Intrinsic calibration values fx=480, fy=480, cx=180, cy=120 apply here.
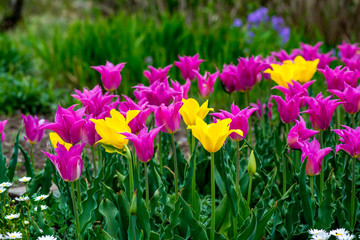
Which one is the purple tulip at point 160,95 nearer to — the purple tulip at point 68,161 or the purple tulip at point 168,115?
the purple tulip at point 168,115

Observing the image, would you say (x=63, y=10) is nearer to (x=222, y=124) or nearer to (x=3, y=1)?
(x=3, y=1)

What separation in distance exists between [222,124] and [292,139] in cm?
32

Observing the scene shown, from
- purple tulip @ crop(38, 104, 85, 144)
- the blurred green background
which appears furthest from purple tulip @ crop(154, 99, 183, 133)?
the blurred green background

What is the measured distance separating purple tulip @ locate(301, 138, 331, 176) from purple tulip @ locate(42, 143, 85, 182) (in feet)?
2.33

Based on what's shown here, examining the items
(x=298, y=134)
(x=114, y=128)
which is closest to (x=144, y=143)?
(x=114, y=128)

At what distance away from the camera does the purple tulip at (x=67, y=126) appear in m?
1.51

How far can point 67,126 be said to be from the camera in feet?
5.00

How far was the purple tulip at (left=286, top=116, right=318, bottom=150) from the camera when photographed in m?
1.55

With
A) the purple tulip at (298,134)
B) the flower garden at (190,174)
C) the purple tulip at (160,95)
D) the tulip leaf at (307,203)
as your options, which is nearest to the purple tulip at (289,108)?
the flower garden at (190,174)

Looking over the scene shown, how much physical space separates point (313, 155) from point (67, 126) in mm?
797

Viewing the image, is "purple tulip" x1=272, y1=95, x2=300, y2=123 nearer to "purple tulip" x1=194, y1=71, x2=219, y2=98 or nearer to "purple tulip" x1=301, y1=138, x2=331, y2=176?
"purple tulip" x1=301, y1=138, x2=331, y2=176

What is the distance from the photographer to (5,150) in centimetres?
312

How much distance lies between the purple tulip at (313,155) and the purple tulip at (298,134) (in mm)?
23

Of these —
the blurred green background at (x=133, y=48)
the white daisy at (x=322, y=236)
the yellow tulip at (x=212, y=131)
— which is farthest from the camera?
the blurred green background at (x=133, y=48)
